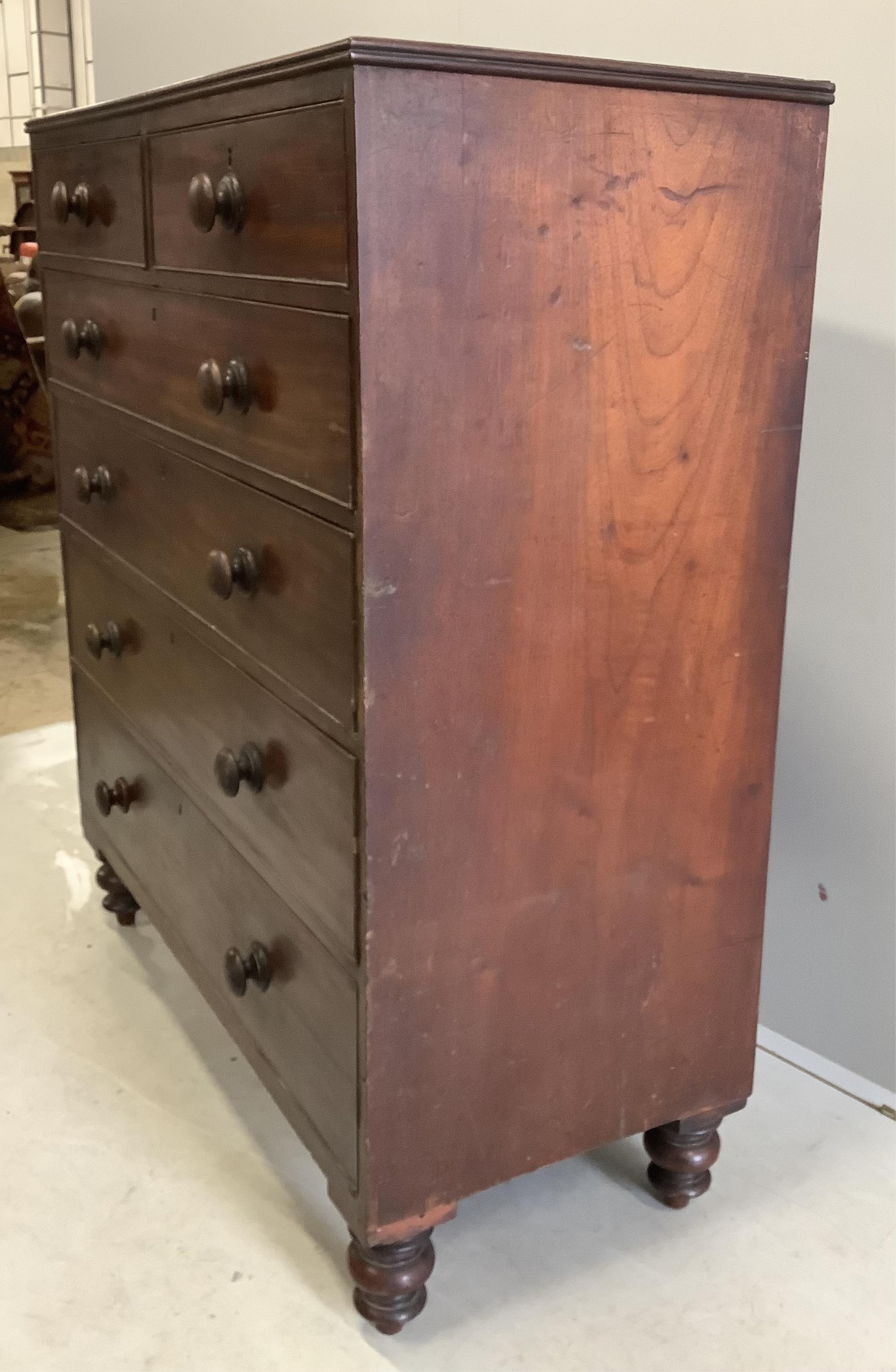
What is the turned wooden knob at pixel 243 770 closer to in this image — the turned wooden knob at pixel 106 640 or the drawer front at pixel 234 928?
the drawer front at pixel 234 928

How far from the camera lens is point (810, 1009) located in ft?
5.18

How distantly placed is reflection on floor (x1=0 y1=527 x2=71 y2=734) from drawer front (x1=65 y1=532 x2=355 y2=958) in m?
1.15

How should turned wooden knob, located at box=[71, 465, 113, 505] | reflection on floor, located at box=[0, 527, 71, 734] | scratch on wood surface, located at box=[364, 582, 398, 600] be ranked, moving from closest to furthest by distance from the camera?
1. scratch on wood surface, located at box=[364, 582, 398, 600]
2. turned wooden knob, located at box=[71, 465, 113, 505]
3. reflection on floor, located at box=[0, 527, 71, 734]

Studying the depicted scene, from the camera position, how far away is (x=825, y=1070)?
5.18ft

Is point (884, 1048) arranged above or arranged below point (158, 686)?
below

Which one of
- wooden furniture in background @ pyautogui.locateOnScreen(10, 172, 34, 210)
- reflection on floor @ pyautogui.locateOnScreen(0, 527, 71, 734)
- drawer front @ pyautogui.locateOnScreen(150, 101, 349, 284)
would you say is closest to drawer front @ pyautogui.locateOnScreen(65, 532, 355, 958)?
drawer front @ pyautogui.locateOnScreen(150, 101, 349, 284)

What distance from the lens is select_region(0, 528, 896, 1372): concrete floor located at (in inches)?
47.1

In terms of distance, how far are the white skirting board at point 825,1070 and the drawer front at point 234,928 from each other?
562 millimetres

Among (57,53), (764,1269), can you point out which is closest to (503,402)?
(764,1269)

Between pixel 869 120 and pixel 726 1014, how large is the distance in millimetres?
919

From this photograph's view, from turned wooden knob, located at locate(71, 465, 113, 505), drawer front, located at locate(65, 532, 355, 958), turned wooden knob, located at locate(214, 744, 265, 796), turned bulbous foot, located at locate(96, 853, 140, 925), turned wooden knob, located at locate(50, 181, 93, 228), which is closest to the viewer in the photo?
drawer front, located at locate(65, 532, 355, 958)

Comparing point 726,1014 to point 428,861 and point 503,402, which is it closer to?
point 428,861

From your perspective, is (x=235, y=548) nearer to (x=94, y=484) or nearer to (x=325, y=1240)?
(x=94, y=484)

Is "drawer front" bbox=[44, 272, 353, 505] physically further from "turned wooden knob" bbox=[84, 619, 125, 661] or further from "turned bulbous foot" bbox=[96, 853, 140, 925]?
"turned bulbous foot" bbox=[96, 853, 140, 925]
